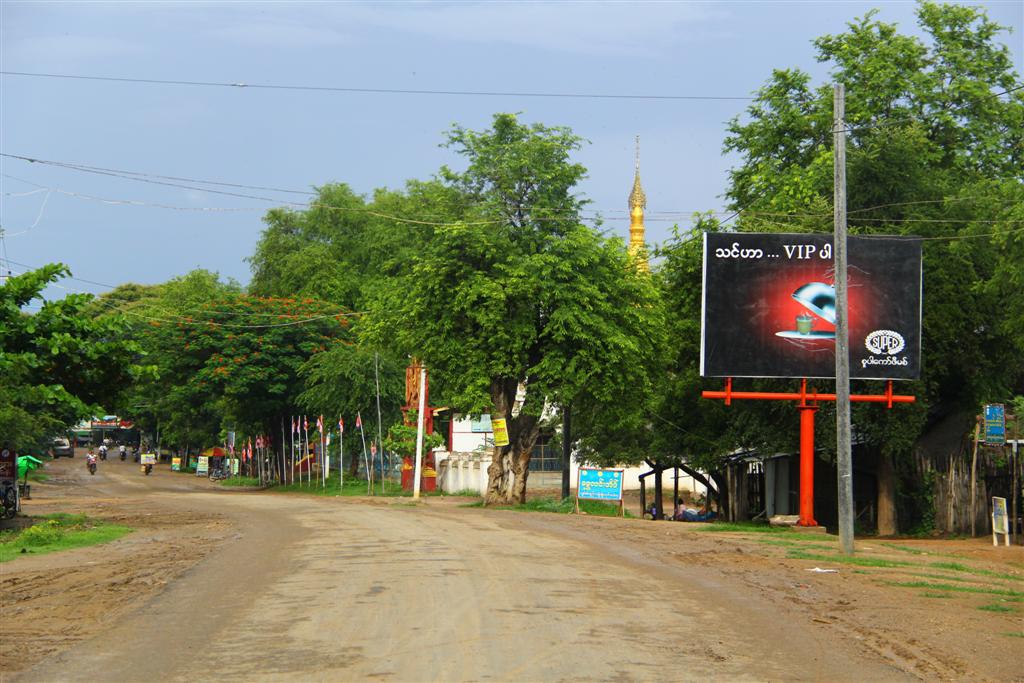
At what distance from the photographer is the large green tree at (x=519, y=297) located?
37.6 metres

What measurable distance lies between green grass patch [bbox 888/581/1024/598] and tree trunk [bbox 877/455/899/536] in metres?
18.0

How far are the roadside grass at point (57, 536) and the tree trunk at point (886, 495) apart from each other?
20811 millimetres

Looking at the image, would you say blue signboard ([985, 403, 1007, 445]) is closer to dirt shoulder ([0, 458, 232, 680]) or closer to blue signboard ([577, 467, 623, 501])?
blue signboard ([577, 467, 623, 501])

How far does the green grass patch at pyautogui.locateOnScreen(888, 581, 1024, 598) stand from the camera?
16141mm

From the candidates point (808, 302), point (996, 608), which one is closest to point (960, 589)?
point (996, 608)

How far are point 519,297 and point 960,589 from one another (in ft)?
75.0

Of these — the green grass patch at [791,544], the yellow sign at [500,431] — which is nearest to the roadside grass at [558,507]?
the yellow sign at [500,431]

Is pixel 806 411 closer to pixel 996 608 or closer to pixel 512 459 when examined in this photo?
pixel 512 459

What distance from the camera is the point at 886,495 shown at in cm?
3478

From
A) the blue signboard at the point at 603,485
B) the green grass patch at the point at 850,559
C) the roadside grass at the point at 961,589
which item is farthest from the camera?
the blue signboard at the point at 603,485

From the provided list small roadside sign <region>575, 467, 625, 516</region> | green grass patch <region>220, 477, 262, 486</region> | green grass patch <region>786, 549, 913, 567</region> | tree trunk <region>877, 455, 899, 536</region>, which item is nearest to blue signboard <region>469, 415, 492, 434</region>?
green grass patch <region>220, 477, 262, 486</region>

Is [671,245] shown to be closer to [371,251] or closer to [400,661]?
[400,661]

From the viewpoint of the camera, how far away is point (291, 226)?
94.8 m

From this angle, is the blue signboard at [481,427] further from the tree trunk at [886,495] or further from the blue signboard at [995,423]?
the blue signboard at [995,423]
